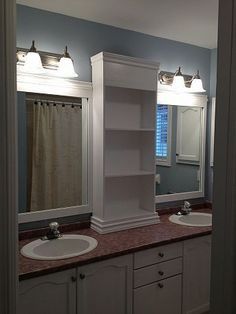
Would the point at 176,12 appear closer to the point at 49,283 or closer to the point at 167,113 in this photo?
the point at 167,113

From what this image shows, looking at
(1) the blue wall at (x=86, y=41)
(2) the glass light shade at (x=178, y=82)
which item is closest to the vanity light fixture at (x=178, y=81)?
(2) the glass light shade at (x=178, y=82)

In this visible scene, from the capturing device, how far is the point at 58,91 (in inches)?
90.7

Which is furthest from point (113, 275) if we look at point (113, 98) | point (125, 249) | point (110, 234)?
point (113, 98)

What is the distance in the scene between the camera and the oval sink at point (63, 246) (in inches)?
81.9

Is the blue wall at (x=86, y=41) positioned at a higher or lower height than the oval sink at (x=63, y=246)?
higher

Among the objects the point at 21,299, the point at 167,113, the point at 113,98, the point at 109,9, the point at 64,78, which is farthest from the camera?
the point at 167,113

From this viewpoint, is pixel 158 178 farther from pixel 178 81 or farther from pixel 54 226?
pixel 54 226

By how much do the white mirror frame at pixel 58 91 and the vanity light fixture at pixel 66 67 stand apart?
0.09 m

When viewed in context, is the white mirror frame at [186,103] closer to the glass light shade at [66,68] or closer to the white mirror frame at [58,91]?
the white mirror frame at [58,91]

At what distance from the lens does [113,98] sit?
2.55 metres

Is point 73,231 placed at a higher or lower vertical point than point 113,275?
higher

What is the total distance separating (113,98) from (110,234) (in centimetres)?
112

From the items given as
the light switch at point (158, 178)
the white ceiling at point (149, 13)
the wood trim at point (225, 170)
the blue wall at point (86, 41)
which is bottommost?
the light switch at point (158, 178)

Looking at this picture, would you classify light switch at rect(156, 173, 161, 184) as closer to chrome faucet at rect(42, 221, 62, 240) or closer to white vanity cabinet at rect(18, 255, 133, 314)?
white vanity cabinet at rect(18, 255, 133, 314)
